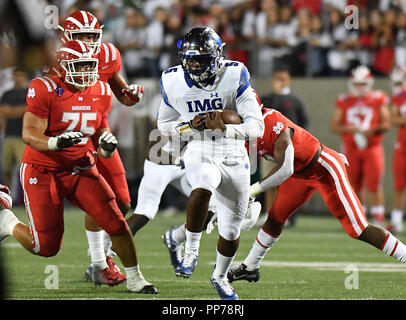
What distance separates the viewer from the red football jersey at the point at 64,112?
4.51m

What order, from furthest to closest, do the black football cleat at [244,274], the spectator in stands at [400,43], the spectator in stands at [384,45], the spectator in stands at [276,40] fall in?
the spectator in stands at [276,40] → the spectator in stands at [384,45] → the spectator in stands at [400,43] → the black football cleat at [244,274]

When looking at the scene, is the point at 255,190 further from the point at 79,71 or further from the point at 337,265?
the point at 337,265

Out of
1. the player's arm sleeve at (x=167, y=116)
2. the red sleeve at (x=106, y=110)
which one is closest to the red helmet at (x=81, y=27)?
the red sleeve at (x=106, y=110)

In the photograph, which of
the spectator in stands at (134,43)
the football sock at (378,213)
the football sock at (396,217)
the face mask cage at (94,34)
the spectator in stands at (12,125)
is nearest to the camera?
the face mask cage at (94,34)

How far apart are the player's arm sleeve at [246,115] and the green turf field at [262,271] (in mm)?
968

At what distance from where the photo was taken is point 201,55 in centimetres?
436

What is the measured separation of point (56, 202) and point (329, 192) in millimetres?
1630

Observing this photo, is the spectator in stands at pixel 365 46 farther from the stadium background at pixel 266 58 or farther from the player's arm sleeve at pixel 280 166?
the player's arm sleeve at pixel 280 166

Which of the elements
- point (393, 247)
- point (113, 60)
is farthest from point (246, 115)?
point (113, 60)

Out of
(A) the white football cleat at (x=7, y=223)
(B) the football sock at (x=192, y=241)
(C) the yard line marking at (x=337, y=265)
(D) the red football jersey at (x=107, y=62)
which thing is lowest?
(C) the yard line marking at (x=337, y=265)

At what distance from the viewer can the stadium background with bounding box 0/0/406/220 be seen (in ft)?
36.3

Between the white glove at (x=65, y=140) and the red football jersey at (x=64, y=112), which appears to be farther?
the red football jersey at (x=64, y=112)

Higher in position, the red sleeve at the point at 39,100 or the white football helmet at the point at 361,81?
the red sleeve at the point at 39,100

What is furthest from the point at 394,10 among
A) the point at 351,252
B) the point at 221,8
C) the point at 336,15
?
the point at 351,252
